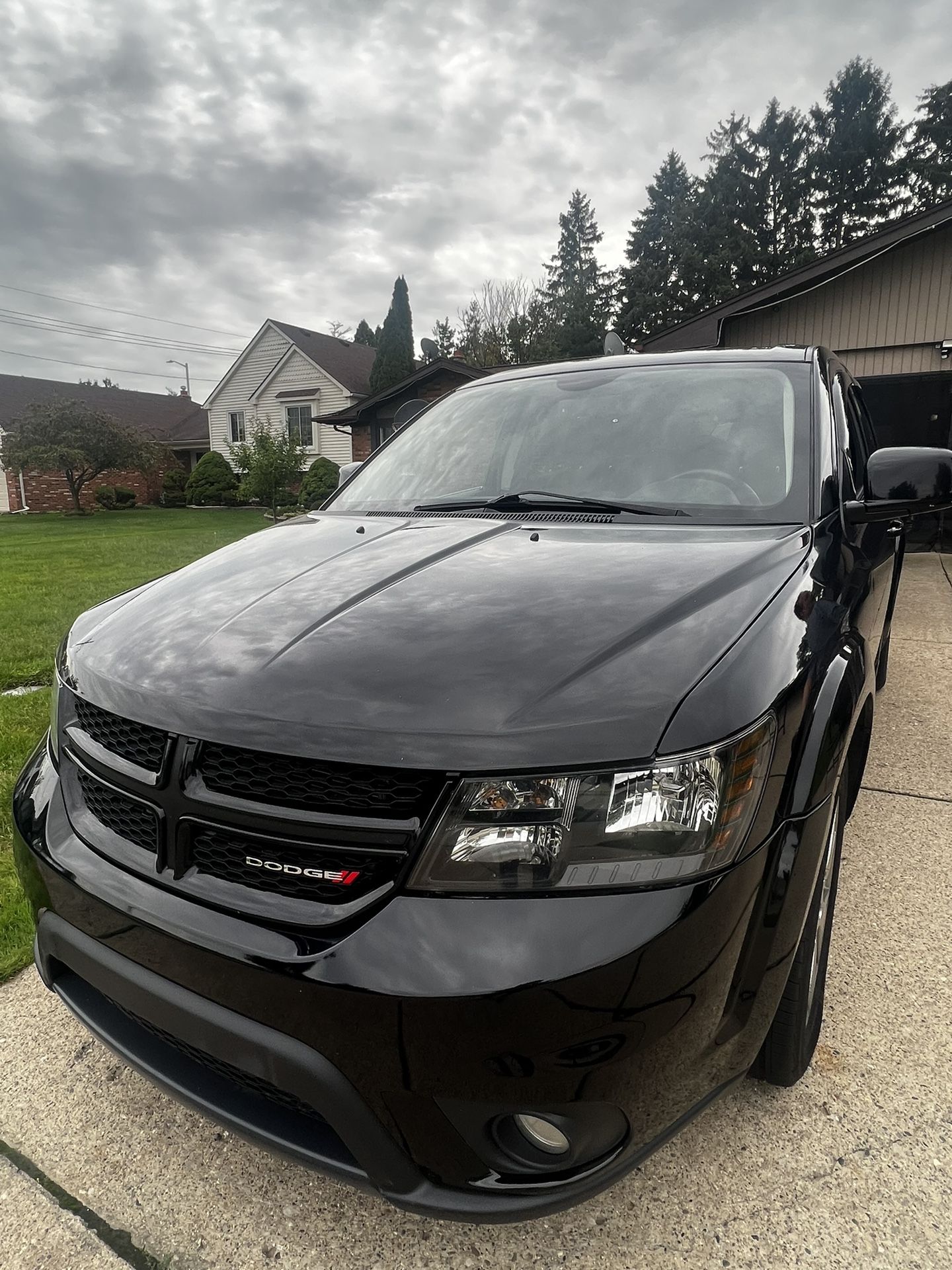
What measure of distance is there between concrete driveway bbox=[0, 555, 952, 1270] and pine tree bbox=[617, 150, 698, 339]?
123ft

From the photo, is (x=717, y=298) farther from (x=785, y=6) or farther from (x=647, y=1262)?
(x=647, y=1262)


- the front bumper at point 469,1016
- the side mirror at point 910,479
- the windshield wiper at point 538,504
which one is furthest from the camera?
the side mirror at point 910,479

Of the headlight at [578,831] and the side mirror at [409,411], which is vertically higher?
the side mirror at [409,411]

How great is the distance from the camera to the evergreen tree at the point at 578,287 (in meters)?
38.0

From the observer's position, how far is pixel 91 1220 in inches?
59.4

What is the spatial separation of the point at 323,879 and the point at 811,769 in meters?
0.87

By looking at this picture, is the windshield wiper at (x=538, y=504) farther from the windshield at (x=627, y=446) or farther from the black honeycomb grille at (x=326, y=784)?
the black honeycomb grille at (x=326, y=784)

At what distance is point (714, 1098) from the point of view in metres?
1.29

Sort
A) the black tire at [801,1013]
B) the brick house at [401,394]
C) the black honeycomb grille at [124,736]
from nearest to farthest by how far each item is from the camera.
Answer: the black honeycomb grille at [124,736]
the black tire at [801,1013]
the brick house at [401,394]

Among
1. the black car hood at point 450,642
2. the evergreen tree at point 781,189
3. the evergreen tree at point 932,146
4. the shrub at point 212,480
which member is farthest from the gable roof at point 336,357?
the black car hood at point 450,642

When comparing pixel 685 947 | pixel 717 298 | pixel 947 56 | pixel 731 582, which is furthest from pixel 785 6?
pixel 947 56

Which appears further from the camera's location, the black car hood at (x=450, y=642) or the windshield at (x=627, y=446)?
the windshield at (x=627, y=446)

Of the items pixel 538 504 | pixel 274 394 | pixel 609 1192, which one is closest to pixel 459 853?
pixel 609 1192

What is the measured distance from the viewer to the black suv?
1109mm
